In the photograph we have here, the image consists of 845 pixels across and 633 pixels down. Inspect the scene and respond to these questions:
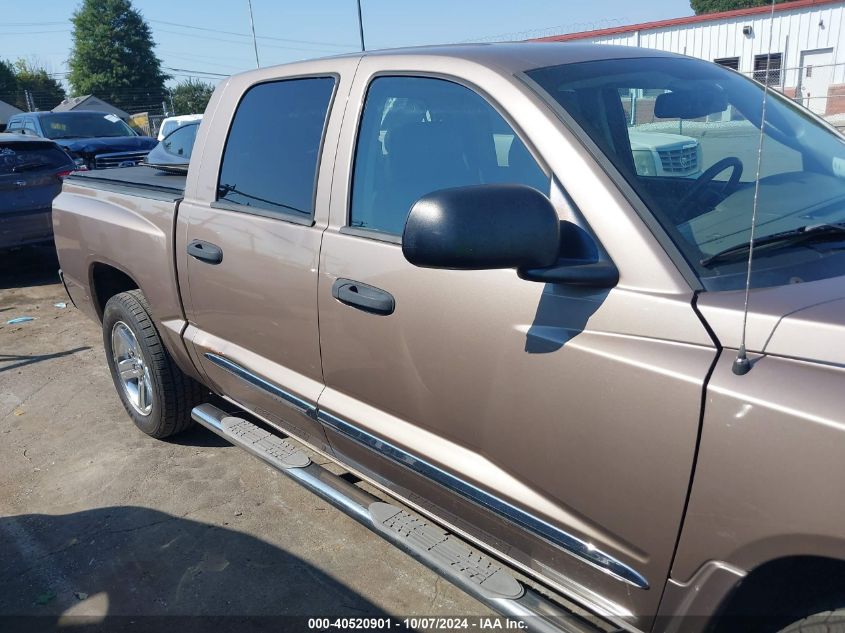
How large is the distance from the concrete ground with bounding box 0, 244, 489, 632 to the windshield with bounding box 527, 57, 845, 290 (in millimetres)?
1684

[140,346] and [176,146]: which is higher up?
[176,146]

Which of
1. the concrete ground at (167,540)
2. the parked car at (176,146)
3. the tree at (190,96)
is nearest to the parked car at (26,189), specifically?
the parked car at (176,146)

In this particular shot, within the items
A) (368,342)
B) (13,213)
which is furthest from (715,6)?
(368,342)

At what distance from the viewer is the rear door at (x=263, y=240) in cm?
265

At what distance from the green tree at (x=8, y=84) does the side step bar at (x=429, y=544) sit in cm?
6812

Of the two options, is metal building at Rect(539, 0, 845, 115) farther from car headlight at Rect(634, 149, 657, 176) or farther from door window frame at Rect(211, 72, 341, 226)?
car headlight at Rect(634, 149, 657, 176)

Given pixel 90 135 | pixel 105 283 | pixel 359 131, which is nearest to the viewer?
pixel 359 131

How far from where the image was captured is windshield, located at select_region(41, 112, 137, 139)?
515 inches

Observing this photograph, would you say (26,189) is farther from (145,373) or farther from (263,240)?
(263,240)

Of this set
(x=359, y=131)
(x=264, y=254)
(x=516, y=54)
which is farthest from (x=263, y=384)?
(x=516, y=54)

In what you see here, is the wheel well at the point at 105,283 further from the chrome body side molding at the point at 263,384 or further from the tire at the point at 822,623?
the tire at the point at 822,623

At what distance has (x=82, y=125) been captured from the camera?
43.8 ft

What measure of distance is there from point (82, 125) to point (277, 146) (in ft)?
39.9

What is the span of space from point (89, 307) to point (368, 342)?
2727 millimetres
